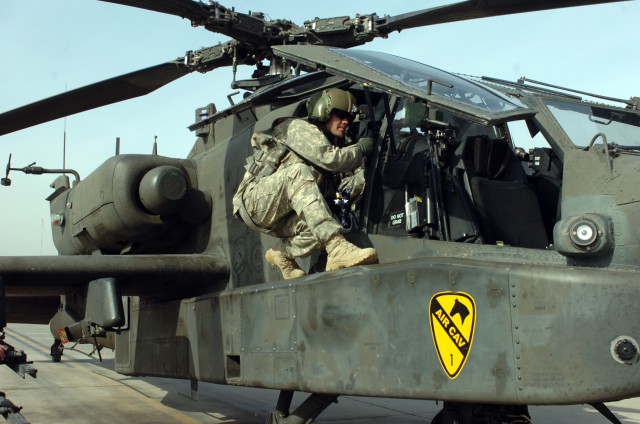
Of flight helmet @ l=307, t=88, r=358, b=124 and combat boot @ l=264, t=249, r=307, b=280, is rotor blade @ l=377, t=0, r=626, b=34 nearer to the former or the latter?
flight helmet @ l=307, t=88, r=358, b=124

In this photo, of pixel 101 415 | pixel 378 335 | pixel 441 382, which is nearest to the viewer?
pixel 441 382

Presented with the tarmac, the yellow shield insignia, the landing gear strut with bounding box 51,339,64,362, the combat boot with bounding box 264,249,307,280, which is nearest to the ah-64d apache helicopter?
the yellow shield insignia

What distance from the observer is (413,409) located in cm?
865

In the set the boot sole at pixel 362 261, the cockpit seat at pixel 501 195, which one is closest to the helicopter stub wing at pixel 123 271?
the boot sole at pixel 362 261

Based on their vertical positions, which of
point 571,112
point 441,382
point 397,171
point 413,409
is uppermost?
point 571,112

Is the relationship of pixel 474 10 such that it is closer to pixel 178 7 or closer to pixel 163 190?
pixel 178 7

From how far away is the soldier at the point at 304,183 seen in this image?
16.6 feet

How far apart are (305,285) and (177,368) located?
7.31 ft

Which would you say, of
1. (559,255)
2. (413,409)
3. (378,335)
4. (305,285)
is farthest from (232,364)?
(413,409)

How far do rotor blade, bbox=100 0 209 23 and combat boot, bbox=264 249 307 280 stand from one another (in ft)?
7.47

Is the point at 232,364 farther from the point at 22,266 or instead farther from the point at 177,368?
the point at 22,266

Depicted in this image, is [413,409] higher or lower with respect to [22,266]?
lower

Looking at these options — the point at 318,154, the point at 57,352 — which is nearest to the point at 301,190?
the point at 318,154

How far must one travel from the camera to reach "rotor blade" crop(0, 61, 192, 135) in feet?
23.4
